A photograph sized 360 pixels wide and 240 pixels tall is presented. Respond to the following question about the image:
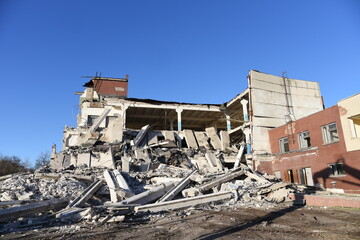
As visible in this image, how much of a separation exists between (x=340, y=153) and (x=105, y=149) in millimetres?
16139

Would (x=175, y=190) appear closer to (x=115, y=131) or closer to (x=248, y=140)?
(x=115, y=131)

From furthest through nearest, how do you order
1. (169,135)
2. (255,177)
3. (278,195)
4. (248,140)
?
(169,135), (248,140), (255,177), (278,195)

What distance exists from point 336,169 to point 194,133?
508 inches

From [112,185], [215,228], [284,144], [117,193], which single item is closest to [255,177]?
[284,144]

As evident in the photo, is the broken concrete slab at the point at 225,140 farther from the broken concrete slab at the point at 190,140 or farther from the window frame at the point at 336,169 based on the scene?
the window frame at the point at 336,169

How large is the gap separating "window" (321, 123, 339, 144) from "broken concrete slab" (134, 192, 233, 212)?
8316 millimetres

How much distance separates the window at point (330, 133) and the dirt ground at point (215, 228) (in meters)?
7.96

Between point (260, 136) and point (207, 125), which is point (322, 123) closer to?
point (260, 136)

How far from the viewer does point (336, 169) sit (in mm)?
14594

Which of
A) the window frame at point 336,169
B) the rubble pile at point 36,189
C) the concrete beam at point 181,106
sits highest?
the concrete beam at point 181,106

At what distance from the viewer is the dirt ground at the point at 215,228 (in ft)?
18.3

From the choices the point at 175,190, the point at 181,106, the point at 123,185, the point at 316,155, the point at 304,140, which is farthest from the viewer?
the point at 181,106

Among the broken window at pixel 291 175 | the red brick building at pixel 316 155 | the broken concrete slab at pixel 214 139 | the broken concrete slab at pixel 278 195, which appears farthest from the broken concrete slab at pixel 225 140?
the broken concrete slab at pixel 278 195

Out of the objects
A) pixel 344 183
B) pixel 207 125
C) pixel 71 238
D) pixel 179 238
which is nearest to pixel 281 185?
pixel 344 183
